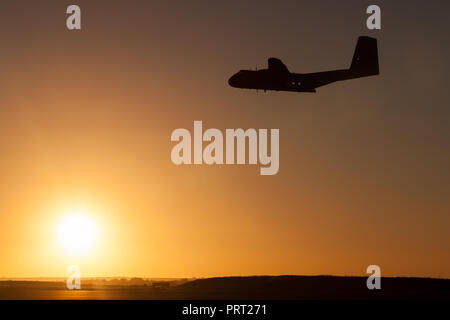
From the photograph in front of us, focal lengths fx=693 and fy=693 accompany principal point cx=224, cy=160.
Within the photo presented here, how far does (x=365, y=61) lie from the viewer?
102250 mm

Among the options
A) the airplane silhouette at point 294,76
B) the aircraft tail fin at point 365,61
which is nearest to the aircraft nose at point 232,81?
the airplane silhouette at point 294,76

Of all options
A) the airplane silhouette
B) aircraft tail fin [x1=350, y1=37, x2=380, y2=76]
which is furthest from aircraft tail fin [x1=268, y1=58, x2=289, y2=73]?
aircraft tail fin [x1=350, y1=37, x2=380, y2=76]

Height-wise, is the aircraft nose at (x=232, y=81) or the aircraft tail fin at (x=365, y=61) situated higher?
the aircraft tail fin at (x=365, y=61)

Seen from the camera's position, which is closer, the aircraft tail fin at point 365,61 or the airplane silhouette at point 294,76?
the airplane silhouette at point 294,76

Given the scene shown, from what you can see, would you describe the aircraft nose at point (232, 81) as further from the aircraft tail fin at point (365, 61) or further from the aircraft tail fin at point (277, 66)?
the aircraft tail fin at point (365, 61)

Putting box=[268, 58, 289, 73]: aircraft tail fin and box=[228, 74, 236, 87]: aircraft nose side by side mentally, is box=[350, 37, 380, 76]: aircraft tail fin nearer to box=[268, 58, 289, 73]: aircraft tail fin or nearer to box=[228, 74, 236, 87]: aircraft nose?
box=[268, 58, 289, 73]: aircraft tail fin

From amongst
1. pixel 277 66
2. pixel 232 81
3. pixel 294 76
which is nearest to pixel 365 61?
pixel 294 76

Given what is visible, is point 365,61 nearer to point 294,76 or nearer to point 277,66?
point 294,76

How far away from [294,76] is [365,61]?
1232 centimetres

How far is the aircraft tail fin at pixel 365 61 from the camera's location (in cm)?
10175
